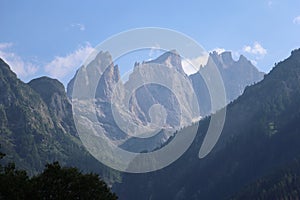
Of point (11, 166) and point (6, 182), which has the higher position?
point (11, 166)

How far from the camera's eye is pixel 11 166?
140 feet

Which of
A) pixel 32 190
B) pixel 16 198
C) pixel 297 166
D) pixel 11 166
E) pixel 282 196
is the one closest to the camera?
pixel 16 198

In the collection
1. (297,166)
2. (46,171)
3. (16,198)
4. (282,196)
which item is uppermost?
(297,166)

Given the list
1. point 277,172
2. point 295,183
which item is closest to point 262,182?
point 277,172

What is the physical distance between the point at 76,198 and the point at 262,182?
151872 mm

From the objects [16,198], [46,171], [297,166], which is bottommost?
[16,198]

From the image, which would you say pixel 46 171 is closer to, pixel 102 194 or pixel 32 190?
pixel 32 190

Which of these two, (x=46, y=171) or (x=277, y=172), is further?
(x=277, y=172)

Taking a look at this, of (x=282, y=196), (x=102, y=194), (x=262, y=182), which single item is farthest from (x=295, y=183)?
(x=102, y=194)

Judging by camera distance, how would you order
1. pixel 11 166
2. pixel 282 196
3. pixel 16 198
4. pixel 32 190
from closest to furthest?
pixel 16 198 → pixel 32 190 → pixel 11 166 → pixel 282 196

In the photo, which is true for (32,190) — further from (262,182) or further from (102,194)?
(262,182)

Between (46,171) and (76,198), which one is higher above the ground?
(46,171)

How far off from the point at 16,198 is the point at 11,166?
6455 mm

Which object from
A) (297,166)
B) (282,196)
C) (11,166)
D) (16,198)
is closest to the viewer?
(16,198)
